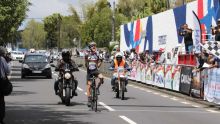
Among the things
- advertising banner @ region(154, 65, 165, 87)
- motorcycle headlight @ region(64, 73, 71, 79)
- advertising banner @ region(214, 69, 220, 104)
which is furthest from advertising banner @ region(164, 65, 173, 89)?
motorcycle headlight @ region(64, 73, 71, 79)

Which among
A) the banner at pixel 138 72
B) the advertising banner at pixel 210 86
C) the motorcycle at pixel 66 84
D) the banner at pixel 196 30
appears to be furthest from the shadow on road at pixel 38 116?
the banner at pixel 138 72

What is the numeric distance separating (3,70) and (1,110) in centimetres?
83

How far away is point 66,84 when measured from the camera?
1716 cm

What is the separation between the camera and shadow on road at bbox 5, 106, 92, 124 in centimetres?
1329

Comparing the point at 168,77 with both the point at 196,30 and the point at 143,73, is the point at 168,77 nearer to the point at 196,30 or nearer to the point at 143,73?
the point at 196,30

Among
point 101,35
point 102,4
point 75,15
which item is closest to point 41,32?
point 75,15

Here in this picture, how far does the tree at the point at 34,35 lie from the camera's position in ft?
504

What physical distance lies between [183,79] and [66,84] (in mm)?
6667

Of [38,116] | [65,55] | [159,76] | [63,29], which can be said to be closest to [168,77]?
[159,76]

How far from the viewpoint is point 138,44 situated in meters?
42.0

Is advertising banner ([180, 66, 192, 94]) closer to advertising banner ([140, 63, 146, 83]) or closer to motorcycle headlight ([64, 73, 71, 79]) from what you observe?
motorcycle headlight ([64, 73, 71, 79])

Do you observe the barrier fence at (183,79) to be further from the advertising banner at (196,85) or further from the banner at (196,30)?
the banner at (196,30)

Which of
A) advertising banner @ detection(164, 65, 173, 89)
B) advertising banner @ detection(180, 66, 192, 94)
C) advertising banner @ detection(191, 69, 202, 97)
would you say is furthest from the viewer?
advertising banner @ detection(164, 65, 173, 89)

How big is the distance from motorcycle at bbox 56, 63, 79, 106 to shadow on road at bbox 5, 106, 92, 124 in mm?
930
